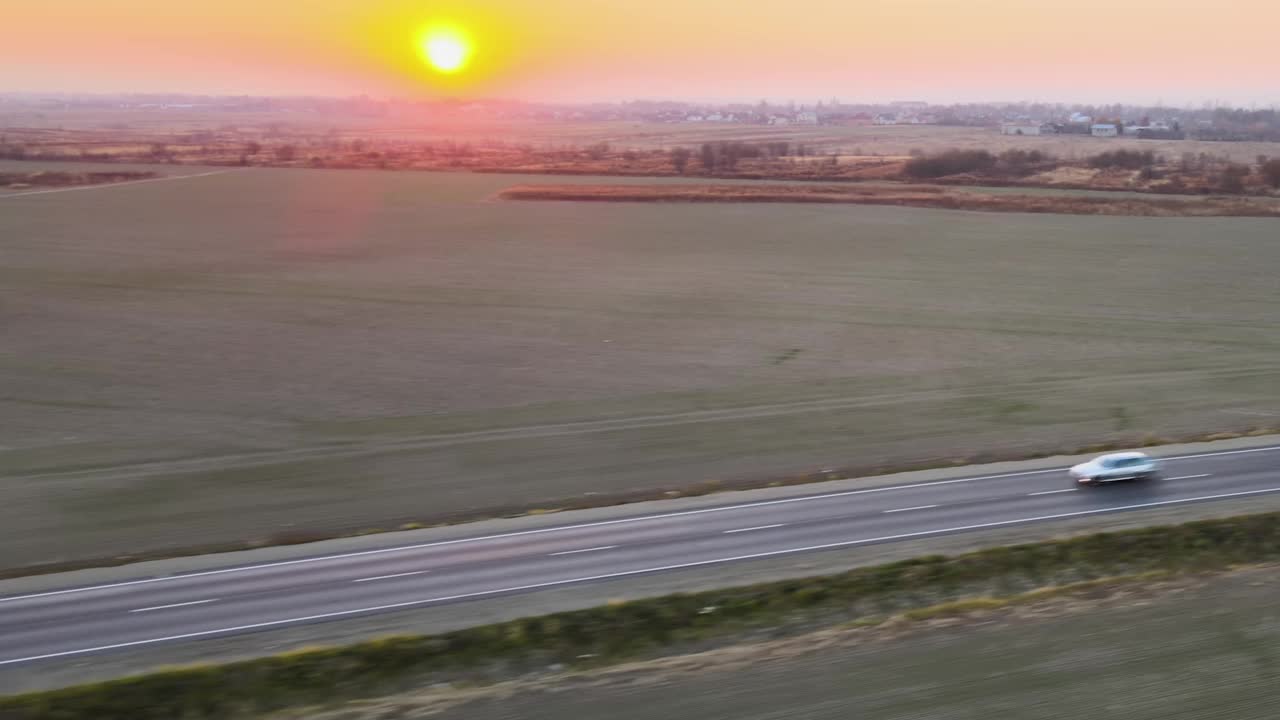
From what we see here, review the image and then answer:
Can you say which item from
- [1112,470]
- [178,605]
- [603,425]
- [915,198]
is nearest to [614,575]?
[178,605]

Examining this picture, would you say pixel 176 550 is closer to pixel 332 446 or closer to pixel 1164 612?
pixel 332 446

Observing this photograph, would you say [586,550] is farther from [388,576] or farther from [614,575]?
[388,576]

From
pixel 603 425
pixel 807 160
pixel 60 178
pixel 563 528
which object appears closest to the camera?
pixel 563 528

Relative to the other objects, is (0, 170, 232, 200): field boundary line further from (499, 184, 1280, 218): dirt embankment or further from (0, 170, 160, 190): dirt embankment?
(499, 184, 1280, 218): dirt embankment

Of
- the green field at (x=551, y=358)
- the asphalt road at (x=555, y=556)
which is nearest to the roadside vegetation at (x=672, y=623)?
the asphalt road at (x=555, y=556)

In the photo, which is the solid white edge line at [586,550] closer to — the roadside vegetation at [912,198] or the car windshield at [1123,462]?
the car windshield at [1123,462]

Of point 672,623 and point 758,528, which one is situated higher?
point 758,528
